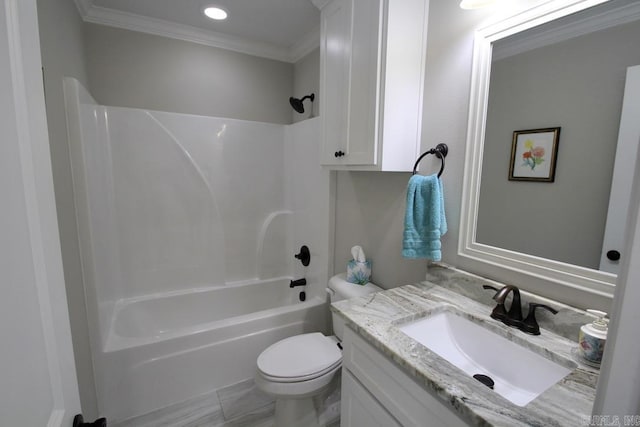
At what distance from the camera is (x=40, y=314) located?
0.53m

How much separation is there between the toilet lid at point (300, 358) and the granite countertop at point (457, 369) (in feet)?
1.68

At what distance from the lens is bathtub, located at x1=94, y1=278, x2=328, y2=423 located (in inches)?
64.8

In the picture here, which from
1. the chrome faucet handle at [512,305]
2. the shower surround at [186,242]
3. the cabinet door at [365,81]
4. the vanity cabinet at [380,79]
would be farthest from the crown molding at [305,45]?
the chrome faucet handle at [512,305]

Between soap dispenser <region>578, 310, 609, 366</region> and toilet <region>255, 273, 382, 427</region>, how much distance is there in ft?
3.22

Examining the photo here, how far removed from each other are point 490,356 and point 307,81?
2.38 meters

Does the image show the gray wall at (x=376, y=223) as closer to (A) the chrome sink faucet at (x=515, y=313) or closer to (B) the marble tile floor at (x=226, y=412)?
(A) the chrome sink faucet at (x=515, y=313)

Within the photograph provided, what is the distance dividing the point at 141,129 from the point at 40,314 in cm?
206

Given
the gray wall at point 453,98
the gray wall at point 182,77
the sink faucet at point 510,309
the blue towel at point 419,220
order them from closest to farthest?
the sink faucet at point 510,309, the gray wall at point 453,98, the blue towel at point 419,220, the gray wall at point 182,77

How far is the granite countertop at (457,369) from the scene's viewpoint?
2.03 ft

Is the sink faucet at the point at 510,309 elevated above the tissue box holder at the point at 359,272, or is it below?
above

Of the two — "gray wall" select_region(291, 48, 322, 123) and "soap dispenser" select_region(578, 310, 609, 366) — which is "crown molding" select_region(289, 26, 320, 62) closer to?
"gray wall" select_region(291, 48, 322, 123)

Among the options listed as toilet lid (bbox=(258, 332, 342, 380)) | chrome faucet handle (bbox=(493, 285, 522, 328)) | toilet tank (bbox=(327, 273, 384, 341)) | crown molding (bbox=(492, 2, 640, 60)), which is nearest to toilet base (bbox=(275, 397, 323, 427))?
toilet lid (bbox=(258, 332, 342, 380))

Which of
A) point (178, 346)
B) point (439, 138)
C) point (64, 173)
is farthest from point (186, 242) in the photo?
point (439, 138)

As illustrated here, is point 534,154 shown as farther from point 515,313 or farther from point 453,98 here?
point 515,313
